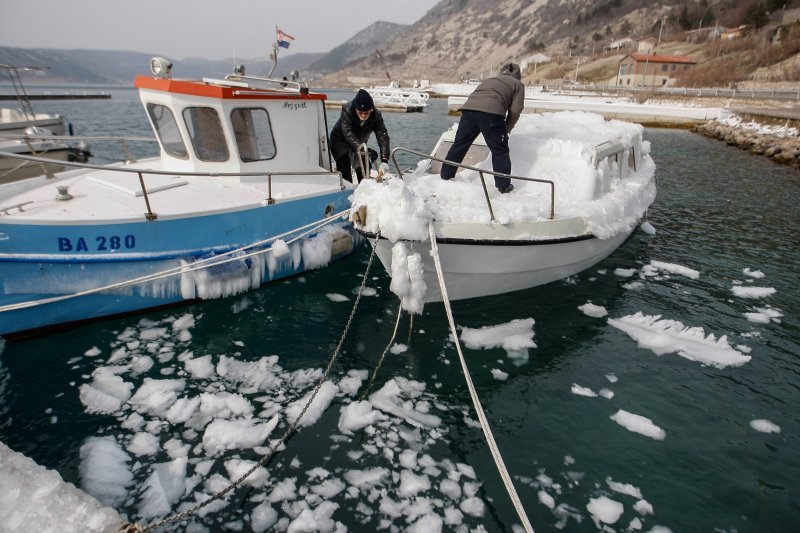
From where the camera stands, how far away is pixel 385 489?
3.86m

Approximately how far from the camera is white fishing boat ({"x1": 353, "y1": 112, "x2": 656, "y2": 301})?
5504 millimetres

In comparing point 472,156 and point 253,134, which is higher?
point 253,134

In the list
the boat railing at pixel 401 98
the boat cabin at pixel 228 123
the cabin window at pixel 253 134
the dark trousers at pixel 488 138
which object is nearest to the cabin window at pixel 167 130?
the boat cabin at pixel 228 123

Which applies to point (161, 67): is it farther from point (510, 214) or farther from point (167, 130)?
point (510, 214)

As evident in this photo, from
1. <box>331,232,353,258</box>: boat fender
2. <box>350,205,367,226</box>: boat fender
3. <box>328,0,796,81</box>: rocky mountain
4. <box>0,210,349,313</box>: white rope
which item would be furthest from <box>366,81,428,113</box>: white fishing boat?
<box>328,0,796,81</box>: rocky mountain

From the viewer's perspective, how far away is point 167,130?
304 inches

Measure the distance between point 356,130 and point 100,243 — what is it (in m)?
4.51

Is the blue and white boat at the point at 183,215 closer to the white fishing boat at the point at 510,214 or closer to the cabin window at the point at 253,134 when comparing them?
the cabin window at the point at 253,134

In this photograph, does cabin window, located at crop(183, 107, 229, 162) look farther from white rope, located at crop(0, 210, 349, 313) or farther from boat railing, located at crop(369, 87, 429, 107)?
boat railing, located at crop(369, 87, 429, 107)

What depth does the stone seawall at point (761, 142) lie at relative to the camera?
20.4 m

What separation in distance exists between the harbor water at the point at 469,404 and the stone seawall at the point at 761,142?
16.7m

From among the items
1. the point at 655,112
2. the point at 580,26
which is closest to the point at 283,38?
the point at 655,112

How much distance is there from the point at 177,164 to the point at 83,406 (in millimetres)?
4580

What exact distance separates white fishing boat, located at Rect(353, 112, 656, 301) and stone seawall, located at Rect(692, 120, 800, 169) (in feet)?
58.4
